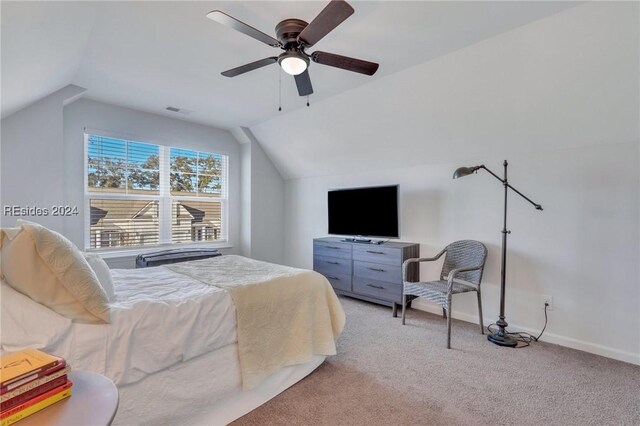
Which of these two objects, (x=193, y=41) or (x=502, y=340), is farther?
(x=502, y=340)

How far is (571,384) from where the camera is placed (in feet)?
7.04

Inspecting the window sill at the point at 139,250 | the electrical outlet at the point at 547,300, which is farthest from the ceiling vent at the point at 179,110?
the electrical outlet at the point at 547,300

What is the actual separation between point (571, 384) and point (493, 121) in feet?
7.33

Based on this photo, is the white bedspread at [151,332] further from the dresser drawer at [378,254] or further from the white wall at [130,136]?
the white wall at [130,136]

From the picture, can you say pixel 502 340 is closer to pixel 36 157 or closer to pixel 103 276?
pixel 103 276

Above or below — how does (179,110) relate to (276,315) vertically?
above

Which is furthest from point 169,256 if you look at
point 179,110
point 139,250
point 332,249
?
point 332,249

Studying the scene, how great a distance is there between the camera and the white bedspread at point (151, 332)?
137 centimetres

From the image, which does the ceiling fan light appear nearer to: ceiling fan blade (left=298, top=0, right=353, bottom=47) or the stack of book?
ceiling fan blade (left=298, top=0, right=353, bottom=47)

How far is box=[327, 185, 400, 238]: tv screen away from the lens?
3.77 metres

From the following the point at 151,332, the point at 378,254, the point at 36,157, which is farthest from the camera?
the point at 378,254

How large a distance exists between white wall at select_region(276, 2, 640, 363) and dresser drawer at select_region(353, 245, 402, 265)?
480 mm

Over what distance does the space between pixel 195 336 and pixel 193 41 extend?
85.7 inches

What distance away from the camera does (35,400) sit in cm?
82
